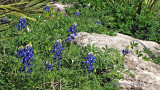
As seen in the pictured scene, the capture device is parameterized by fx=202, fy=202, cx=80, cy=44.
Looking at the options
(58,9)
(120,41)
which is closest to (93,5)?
(58,9)

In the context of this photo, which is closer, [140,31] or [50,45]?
[50,45]

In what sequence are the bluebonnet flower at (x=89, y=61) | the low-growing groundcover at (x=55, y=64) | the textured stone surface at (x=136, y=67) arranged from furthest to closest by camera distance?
the textured stone surface at (x=136, y=67) → the bluebonnet flower at (x=89, y=61) → the low-growing groundcover at (x=55, y=64)

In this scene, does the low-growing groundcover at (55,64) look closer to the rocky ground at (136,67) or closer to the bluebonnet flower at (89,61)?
the bluebonnet flower at (89,61)

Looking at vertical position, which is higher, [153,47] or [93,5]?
[93,5]

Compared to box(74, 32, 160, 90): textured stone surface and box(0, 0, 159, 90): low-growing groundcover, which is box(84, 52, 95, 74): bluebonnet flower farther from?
box(74, 32, 160, 90): textured stone surface

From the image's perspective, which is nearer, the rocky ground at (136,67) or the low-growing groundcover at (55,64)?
the low-growing groundcover at (55,64)

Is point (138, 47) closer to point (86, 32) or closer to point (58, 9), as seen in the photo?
point (86, 32)

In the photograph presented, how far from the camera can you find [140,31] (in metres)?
5.14

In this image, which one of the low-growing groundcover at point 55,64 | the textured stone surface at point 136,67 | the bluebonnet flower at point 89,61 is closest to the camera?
the low-growing groundcover at point 55,64

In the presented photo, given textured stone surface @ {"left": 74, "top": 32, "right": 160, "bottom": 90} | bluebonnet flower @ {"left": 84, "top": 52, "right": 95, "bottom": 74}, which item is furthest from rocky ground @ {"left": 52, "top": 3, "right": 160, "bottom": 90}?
bluebonnet flower @ {"left": 84, "top": 52, "right": 95, "bottom": 74}

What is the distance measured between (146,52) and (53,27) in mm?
2003

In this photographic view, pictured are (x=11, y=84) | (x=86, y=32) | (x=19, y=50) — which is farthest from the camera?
(x=86, y=32)

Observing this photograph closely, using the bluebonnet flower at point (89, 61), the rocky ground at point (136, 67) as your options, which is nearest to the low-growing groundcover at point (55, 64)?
the bluebonnet flower at point (89, 61)

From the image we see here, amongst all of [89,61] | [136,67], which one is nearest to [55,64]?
[89,61]
